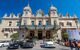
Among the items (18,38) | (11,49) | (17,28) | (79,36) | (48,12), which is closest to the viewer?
(79,36)

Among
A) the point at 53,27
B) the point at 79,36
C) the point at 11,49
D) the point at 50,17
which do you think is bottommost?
the point at 11,49

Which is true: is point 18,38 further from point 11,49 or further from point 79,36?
point 79,36

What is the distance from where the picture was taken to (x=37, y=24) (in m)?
44.8

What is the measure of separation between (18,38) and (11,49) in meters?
20.1

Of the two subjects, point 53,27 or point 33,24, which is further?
point 33,24

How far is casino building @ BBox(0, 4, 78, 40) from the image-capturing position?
1654 inches

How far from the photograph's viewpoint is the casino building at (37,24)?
42000mm

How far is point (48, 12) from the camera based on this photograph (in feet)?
159

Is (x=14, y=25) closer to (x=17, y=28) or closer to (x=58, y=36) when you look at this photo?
(x=17, y=28)

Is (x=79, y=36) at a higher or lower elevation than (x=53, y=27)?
lower

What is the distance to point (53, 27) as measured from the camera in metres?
40.9

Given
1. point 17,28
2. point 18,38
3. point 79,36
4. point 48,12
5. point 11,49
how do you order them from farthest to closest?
point 48,12 → point 17,28 → point 18,38 → point 11,49 → point 79,36

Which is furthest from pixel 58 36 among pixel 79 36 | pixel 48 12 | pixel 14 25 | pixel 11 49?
pixel 79 36

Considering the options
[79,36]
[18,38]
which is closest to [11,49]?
[79,36]
